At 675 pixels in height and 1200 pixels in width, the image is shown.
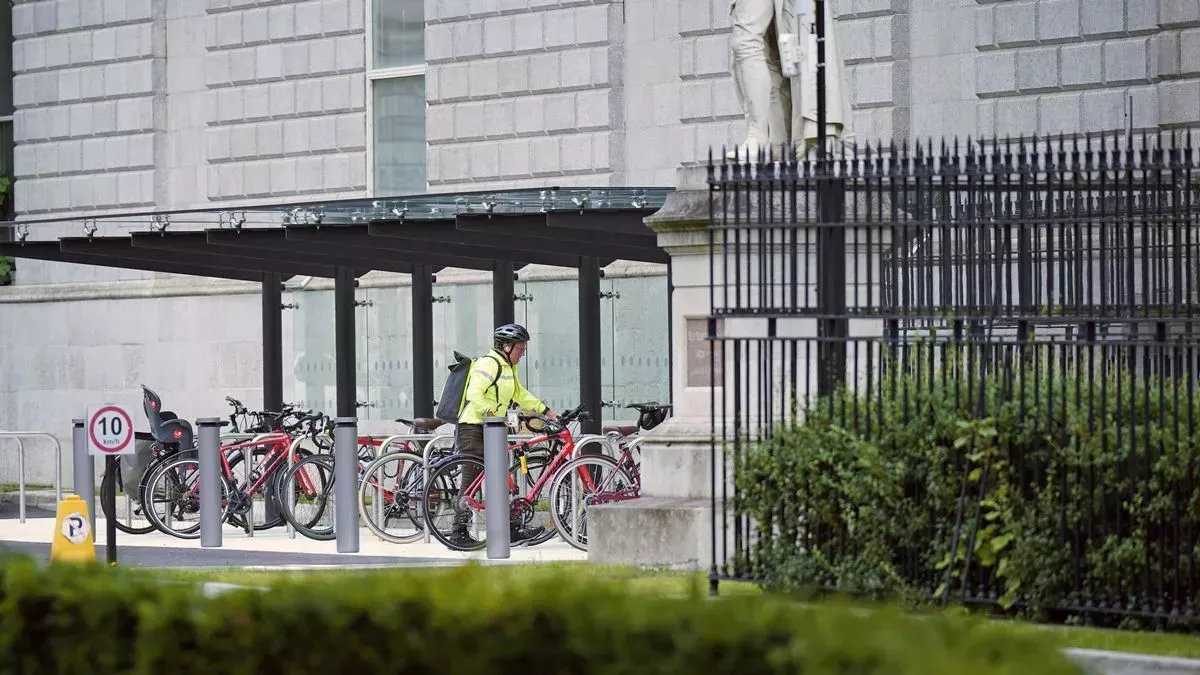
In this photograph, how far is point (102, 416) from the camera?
13742 mm

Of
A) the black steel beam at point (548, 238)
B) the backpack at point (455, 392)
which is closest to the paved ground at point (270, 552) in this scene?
the backpack at point (455, 392)

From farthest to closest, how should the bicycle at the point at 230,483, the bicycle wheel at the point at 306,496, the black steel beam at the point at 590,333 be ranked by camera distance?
the black steel beam at the point at 590,333, the bicycle at the point at 230,483, the bicycle wheel at the point at 306,496

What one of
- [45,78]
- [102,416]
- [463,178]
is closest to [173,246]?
[102,416]

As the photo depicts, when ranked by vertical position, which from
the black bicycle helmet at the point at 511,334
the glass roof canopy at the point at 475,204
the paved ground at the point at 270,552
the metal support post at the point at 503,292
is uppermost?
the glass roof canopy at the point at 475,204

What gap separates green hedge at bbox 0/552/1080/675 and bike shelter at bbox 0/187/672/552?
28.4 feet

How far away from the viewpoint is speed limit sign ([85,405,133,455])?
13742 millimetres

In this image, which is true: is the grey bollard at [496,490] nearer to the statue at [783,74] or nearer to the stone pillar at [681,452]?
the stone pillar at [681,452]

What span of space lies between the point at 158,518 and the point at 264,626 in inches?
453

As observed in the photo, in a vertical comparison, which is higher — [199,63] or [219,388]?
[199,63]

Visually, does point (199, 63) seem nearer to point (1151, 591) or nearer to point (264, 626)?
point (1151, 591)

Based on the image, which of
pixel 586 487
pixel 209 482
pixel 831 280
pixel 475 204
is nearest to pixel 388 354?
pixel 209 482

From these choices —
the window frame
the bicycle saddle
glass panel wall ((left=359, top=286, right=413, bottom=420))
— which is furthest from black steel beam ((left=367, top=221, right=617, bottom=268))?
the window frame

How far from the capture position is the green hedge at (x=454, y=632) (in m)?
5.00

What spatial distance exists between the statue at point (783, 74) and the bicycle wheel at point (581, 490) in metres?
2.93
